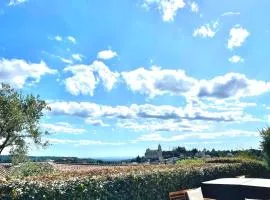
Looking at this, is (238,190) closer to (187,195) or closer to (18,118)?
(187,195)

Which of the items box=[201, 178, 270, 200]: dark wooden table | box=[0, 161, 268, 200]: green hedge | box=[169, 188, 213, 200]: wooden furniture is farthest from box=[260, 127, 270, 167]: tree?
box=[169, 188, 213, 200]: wooden furniture

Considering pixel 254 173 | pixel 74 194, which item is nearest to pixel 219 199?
pixel 74 194

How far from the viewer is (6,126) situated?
96.9 feet

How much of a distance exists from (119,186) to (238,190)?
3071 mm

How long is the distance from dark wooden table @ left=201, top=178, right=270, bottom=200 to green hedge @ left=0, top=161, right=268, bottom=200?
63.4 inches

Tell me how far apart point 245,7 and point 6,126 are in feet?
60.1

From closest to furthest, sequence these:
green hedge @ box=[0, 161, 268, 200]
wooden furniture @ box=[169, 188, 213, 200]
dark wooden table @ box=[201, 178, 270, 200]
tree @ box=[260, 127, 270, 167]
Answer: green hedge @ box=[0, 161, 268, 200] < wooden furniture @ box=[169, 188, 213, 200] < dark wooden table @ box=[201, 178, 270, 200] < tree @ box=[260, 127, 270, 167]

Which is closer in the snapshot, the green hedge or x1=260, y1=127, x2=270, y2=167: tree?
the green hedge

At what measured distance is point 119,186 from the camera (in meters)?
11.7

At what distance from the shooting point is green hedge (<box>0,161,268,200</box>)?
357 inches

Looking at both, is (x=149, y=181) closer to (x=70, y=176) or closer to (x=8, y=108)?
(x=70, y=176)

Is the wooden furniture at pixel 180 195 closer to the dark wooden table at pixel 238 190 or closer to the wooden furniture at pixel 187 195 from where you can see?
the wooden furniture at pixel 187 195

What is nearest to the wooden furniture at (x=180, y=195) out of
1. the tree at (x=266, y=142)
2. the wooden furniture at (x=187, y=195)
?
the wooden furniture at (x=187, y=195)

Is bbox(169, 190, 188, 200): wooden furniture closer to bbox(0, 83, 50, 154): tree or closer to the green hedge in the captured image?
the green hedge
